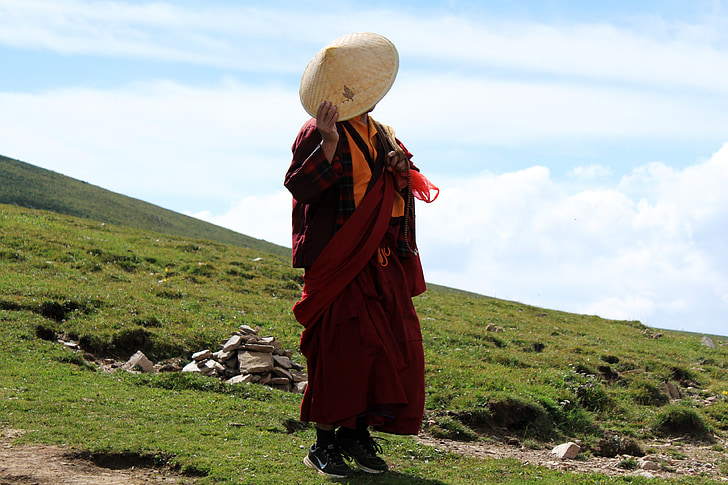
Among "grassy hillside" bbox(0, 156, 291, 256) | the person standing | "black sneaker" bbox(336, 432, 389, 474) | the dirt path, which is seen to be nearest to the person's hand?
the person standing

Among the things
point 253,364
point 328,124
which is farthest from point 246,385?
point 328,124

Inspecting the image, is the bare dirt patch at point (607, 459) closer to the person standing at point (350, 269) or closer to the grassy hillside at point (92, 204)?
the person standing at point (350, 269)

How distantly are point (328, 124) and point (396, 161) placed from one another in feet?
2.47

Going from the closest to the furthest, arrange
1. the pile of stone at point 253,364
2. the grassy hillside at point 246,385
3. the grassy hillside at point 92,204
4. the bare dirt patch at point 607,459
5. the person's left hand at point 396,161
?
the person's left hand at point 396,161 → the grassy hillside at point 246,385 → the bare dirt patch at point 607,459 → the pile of stone at point 253,364 → the grassy hillside at point 92,204

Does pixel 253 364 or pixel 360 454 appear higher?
pixel 253 364

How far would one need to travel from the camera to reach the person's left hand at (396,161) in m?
5.10

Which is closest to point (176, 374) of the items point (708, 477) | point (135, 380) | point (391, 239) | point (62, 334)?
point (135, 380)

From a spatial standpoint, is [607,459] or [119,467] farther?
[607,459]

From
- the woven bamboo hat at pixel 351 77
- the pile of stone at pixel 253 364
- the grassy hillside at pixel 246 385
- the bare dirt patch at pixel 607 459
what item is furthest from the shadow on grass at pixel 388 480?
the pile of stone at pixel 253 364

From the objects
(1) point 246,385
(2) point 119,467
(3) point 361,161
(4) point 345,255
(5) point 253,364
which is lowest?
(2) point 119,467

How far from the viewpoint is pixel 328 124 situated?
463cm

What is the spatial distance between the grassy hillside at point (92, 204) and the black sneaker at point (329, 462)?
60.7 meters

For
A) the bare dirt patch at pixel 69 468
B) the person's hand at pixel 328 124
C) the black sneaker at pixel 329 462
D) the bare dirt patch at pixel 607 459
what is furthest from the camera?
the bare dirt patch at pixel 607 459

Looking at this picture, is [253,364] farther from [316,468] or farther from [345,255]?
[345,255]
